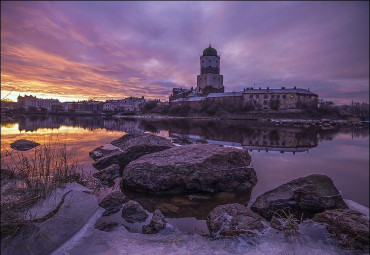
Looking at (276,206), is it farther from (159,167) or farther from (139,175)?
(139,175)

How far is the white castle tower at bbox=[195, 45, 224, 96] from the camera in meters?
103

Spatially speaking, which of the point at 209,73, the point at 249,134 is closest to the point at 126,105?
the point at 209,73

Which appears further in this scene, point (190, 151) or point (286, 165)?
point (286, 165)

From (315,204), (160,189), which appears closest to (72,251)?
(160,189)

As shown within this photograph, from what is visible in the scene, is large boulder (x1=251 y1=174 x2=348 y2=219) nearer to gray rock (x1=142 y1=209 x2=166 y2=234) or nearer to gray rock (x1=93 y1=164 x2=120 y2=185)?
gray rock (x1=142 y1=209 x2=166 y2=234)

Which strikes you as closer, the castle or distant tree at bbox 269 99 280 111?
distant tree at bbox 269 99 280 111

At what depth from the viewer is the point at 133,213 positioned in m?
5.15

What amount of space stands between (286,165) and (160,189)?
7309 mm

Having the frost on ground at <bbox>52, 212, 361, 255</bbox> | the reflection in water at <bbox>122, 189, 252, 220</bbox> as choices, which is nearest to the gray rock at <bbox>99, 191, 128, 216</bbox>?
the reflection in water at <bbox>122, 189, 252, 220</bbox>

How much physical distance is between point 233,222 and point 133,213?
2452 millimetres

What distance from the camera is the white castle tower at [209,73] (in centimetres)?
10344

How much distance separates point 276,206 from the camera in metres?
5.34

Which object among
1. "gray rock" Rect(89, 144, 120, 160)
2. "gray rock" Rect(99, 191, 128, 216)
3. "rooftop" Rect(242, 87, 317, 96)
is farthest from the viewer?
"rooftop" Rect(242, 87, 317, 96)

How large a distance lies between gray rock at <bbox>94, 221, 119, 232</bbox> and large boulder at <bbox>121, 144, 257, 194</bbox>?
215 centimetres
